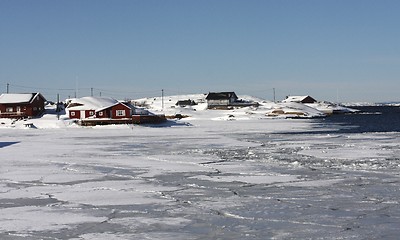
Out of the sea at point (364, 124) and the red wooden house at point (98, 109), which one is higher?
the red wooden house at point (98, 109)

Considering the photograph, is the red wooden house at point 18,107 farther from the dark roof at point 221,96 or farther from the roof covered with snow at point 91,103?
the dark roof at point 221,96

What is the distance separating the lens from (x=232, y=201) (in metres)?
12.2

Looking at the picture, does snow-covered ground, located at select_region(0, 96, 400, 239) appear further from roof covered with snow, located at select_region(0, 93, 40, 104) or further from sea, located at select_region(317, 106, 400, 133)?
roof covered with snow, located at select_region(0, 93, 40, 104)

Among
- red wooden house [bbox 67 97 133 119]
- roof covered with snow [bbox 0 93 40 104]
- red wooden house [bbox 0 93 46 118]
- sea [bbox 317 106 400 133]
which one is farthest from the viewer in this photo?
roof covered with snow [bbox 0 93 40 104]

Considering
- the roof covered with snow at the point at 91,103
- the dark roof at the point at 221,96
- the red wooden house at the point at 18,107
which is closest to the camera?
the roof covered with snow at the point at 91,103

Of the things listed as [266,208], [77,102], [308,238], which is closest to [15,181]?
[266,208]

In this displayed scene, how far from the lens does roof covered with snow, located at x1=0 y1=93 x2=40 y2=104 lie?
68688 millimetres

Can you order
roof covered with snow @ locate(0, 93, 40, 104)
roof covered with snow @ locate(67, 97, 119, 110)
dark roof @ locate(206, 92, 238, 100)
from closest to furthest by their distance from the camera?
roof covered with snow @ locate(67, 97, 119, 110) → roof covered with snow @ locate(0, 93, 40, 104) → dark roof @ locate(206, 92, 238, 100)

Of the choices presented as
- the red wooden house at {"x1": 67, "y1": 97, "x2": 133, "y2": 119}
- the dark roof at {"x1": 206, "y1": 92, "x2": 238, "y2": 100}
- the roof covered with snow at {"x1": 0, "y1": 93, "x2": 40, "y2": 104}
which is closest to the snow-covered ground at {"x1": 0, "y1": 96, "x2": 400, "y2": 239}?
the red wooden house at {"x1": 67, "y1": 97, "x2": 133, "y2": 119}

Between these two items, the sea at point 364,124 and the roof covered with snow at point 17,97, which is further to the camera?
the roof covered with snow at point 17,97

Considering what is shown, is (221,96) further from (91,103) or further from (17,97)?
(17,97)

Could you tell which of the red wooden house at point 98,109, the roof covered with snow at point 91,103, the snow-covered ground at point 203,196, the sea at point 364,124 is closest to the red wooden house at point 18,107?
the roof covered with snow at point 91,103

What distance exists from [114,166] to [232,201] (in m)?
8.52

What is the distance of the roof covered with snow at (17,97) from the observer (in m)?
68.7
